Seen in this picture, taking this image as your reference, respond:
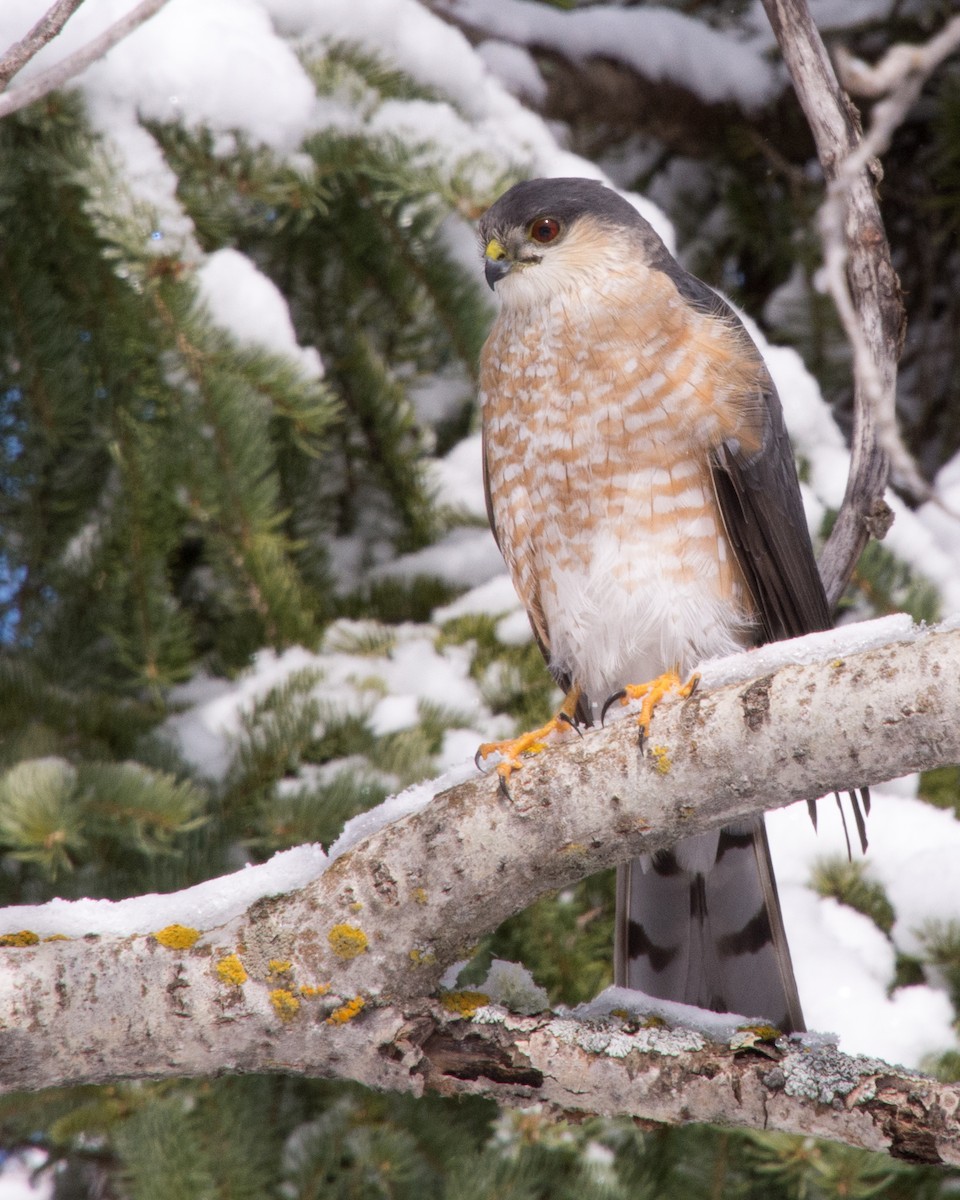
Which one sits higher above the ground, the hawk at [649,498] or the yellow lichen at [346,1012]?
the hawk at [649,498]

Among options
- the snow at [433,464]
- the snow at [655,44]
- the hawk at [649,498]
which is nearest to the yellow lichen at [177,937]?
the hawk at [649,498]

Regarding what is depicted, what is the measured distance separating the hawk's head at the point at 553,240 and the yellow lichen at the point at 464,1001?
1675mm

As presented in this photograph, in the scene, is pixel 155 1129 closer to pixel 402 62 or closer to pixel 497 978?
pixel 497 978

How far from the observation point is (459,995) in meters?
2.03

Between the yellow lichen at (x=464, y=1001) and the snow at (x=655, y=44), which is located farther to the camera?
the snow at (x=655, y=44)

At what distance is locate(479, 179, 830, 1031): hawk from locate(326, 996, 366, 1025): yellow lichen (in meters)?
0.84

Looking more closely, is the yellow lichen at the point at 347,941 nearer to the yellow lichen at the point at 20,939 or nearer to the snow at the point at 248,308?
the yellow lichen at the point at 20,939

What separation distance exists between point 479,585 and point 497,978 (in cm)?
157

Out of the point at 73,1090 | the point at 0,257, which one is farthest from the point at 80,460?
the point at 73,1090

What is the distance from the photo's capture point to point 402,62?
3301 millimetres

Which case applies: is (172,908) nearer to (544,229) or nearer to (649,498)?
(649,498)

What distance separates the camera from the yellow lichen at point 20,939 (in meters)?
2.03

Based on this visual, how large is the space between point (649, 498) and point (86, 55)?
1531 millimetres

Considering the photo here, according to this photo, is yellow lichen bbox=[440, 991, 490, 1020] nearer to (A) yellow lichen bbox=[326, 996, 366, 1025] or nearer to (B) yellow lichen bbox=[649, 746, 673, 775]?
(A) yellow lichen bbox=[326, 996, 366, 1025]
